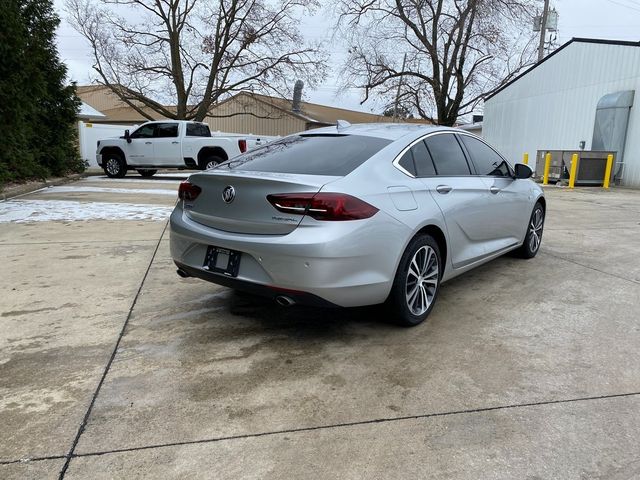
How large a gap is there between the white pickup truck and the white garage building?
12984 millimetres

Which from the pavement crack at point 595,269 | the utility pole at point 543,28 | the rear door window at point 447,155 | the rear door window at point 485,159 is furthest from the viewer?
the utility pole at point 543,28

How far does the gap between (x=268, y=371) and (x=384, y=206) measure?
132cm

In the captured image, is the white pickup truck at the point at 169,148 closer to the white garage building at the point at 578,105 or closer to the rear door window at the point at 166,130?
the rear door window at the point at 166,130

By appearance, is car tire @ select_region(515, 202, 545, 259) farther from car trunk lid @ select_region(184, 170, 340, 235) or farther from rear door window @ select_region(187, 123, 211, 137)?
rear door window @ select_region(187, 123, 211, 137)

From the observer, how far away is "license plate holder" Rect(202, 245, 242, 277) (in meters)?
3.38

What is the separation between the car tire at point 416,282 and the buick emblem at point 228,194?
4.15 ft

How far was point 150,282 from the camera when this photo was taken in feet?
16.0

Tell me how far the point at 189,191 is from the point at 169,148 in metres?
13.6

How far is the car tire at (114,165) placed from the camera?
17297mm

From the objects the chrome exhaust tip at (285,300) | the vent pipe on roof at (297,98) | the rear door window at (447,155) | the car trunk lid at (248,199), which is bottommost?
the chrome exhaust tip at (285,300)

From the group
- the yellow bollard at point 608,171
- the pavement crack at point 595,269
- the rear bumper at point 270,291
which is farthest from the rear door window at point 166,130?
the yellow bollard at point 608,171

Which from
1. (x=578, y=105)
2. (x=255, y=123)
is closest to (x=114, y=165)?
(x=578, y=105)

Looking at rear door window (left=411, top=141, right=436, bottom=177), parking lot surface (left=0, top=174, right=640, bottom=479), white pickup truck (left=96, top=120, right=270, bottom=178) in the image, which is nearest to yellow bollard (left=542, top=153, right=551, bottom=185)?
white pickup truck (left=96, top=120, right=270, bottom=178)

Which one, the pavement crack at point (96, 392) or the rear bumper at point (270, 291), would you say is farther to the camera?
the rear bumper at point (270, 291)
